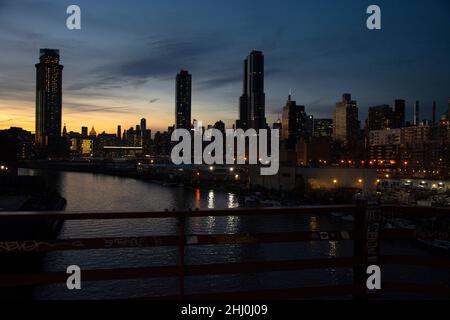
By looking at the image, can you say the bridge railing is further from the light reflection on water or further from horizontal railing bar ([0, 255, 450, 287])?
the light reflection on water

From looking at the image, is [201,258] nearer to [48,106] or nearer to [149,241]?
[149,241]

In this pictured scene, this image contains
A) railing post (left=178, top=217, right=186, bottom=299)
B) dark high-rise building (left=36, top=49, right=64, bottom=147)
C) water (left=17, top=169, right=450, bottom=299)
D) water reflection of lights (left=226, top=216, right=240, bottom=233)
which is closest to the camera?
railing post (left=178, top=217, right=186, bottom=299)

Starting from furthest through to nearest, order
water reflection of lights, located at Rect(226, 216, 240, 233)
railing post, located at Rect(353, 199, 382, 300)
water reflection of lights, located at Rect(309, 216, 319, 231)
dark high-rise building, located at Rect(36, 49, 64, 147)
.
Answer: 1. dark high-rise building, located at Rect(36, 49, 64, 147)
2. water reflection of lights, located at Rect(309, 216, 319, 231)
3. water reflection of lights, located at Rect(226, 216, 240, 233)
4. railing post, located at Rect(353, 199, 382, 300)

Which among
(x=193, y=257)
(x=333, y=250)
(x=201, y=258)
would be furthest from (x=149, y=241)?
(x=333, y=250)

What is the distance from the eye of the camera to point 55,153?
162 m

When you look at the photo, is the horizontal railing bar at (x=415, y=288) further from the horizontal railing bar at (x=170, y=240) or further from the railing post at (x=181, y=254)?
the railing post at (x=181, y=254)

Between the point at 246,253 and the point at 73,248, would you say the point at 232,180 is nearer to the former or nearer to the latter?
the point at 246,253

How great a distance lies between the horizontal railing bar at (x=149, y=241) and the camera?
8.35 ft

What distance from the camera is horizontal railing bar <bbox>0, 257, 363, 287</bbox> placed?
2541 millimetres

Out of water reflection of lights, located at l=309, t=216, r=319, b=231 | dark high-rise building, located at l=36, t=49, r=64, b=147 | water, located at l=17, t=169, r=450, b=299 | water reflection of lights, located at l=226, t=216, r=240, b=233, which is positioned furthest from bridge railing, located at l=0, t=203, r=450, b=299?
dark high-rise building, located at l=36, t=49, r=64, b=147

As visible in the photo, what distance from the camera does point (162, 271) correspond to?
108 inches

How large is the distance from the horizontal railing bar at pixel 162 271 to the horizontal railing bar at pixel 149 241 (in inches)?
5.8

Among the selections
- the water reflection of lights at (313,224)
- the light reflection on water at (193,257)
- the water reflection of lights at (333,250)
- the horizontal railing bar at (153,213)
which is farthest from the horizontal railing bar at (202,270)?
the water reflection of lights at (313,224)
